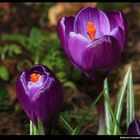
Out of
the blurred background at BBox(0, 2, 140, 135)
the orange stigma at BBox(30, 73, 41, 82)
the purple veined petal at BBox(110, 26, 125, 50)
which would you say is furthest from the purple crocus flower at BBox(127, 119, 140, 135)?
the blurred background at BBox(0, 2, 140, 135)

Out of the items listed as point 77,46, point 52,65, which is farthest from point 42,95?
point 52,65

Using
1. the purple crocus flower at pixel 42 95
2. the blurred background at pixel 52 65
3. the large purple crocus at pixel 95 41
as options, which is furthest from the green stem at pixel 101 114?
the blurred background at pixel 52 65

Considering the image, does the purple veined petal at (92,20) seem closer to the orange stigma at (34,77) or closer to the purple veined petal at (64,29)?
the purple veined petal at (64,29)

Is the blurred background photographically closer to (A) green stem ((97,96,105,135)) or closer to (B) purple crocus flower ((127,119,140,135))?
(A) green stem ((97,96,105,135))

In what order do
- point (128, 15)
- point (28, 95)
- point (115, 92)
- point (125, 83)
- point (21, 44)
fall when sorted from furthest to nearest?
point (128, 15), point (21, 44), point (115, 92), point (125, 83), point (28, 95)

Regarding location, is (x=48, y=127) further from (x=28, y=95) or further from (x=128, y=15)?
(x=128, y=15)

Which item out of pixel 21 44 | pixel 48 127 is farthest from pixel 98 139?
pixel 21 44
